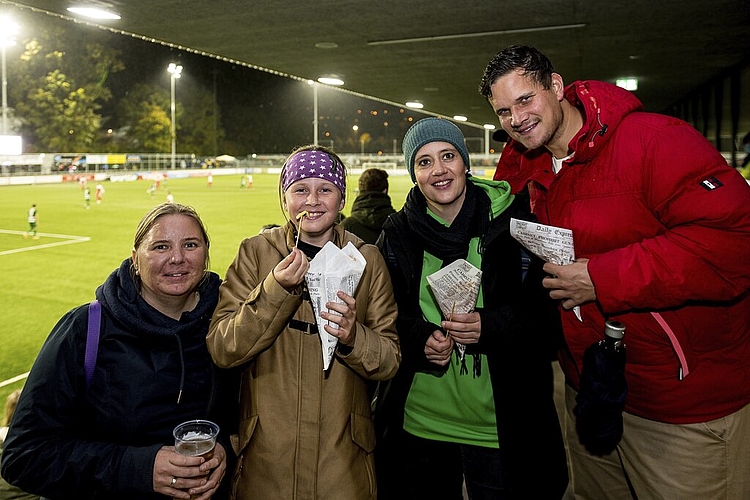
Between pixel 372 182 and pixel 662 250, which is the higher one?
pixel 372 182

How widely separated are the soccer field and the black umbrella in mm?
4289

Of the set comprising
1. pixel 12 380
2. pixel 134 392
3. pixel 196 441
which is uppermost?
pixel 134 392

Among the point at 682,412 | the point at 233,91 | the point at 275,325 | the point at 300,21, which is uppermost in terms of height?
the point at 233,91

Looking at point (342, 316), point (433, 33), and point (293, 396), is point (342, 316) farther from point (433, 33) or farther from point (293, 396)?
point (433, 33)

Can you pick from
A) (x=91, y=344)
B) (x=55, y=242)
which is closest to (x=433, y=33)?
(x=91, y=344)

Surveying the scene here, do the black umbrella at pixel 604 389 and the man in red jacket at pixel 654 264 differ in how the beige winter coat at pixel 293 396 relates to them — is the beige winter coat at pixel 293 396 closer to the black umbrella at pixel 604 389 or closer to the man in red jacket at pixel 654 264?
the black umbrella at pixel 604 389

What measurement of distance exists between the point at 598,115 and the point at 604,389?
93 centimetres

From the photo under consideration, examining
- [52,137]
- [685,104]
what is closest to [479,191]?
[685,104]

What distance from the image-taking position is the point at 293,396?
6.03ft

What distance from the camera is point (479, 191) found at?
226 centimetres

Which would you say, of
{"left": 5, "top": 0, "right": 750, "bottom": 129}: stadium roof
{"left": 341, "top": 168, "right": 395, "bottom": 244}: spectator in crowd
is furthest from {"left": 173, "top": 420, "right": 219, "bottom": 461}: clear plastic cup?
{"left": 341, "top": 168, "right": 395, "bottom": 244}: spectator in crowd

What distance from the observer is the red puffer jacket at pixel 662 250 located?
1.73 meters

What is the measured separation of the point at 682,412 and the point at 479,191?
107cm

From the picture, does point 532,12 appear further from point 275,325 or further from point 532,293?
point 275,325
